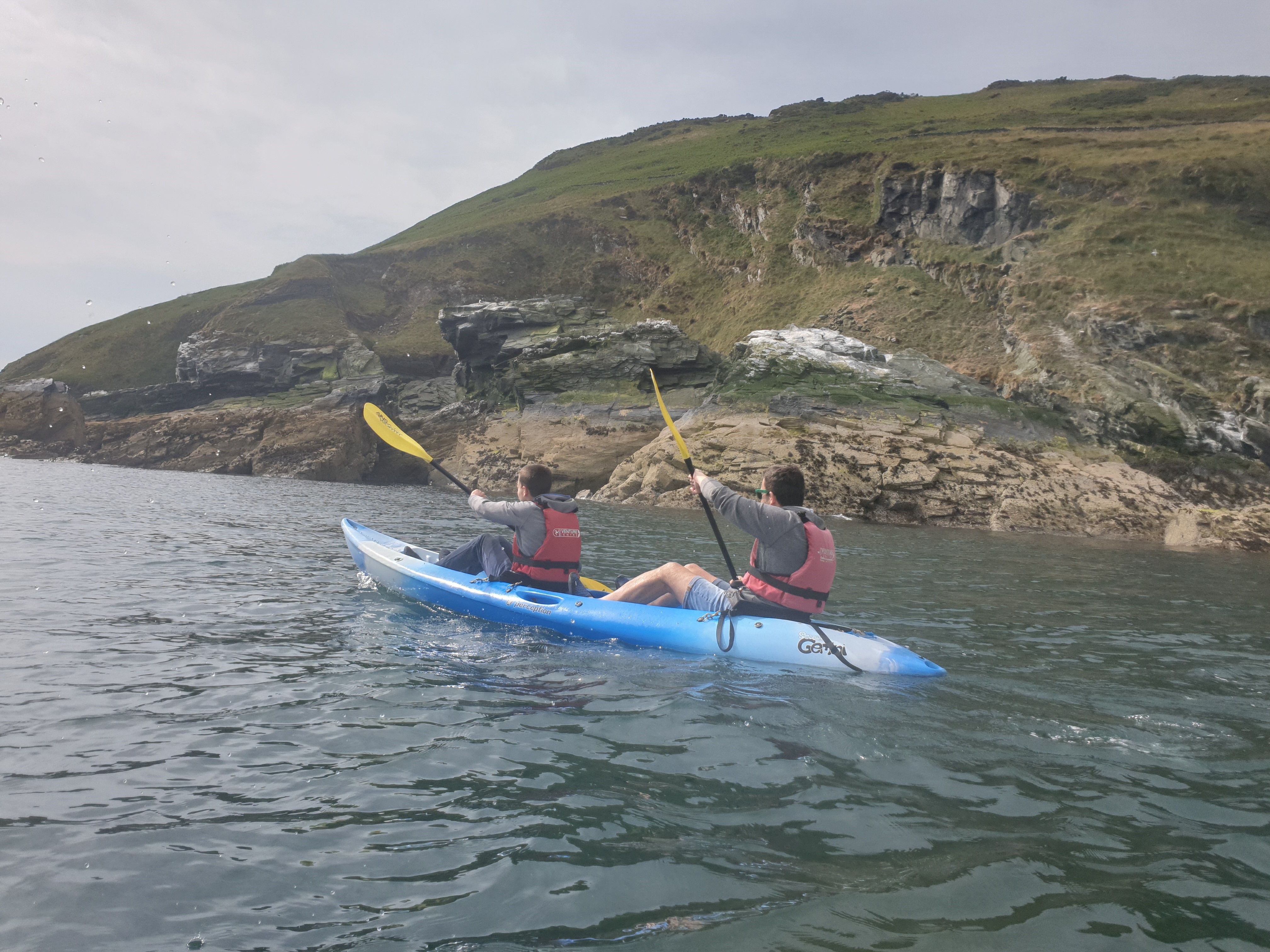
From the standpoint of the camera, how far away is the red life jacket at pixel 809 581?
664 cm

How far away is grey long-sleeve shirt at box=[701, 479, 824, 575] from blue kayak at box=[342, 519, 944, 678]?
54cm

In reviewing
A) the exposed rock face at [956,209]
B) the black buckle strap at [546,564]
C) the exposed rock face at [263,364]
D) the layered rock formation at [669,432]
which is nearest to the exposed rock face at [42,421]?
the layered rock formation at [669,432]

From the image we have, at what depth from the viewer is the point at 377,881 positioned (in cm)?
301

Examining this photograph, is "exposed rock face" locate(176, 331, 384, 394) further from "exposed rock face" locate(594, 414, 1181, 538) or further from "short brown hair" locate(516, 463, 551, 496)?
"short brown hair" locate(516, 463, 551, 496)

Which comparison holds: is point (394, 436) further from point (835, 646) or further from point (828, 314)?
point (828, 314)

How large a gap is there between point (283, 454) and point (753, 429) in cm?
2712

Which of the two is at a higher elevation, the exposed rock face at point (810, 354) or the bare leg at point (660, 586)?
the exposed rock face at point (810, 354)

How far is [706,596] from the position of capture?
739 cm

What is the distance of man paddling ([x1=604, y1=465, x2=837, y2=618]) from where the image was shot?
645cm

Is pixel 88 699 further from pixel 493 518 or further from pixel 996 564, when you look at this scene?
pixel 996 564

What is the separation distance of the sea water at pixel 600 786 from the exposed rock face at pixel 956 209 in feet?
113

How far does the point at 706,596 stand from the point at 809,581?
1104 millimetres

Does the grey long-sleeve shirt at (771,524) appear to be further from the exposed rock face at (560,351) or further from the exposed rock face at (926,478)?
the exposed rock face at (560,351)

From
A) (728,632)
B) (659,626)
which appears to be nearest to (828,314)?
(659,626)
